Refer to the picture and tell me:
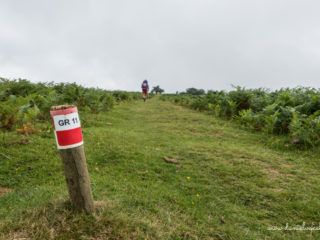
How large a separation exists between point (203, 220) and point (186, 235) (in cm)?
42

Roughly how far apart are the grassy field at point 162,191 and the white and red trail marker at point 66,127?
76 cm

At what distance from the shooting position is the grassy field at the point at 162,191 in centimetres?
199

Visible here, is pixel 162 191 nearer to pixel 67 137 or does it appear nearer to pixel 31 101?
pixel 67 137

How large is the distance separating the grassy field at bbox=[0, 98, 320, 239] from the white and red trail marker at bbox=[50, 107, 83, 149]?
0.76 metres

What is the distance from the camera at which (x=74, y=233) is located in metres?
1.79

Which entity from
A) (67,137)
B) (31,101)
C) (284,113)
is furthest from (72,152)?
(284,113)

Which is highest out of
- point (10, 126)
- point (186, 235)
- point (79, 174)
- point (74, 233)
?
point (10, 126)

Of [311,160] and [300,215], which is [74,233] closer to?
[300,215]

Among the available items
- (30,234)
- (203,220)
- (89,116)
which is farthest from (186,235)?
(89,116)

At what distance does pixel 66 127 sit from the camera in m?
1.79

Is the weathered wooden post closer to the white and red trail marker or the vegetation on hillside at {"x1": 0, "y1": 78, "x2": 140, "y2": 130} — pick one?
the white and red trail marker

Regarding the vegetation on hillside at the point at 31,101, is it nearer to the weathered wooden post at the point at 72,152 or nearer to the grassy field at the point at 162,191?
the grassy field at the point at 162,191

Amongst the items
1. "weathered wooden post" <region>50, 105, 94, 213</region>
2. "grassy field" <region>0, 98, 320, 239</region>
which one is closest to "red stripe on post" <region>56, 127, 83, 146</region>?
"weathered wooden post" <region>50, 105, 94, 213</region>

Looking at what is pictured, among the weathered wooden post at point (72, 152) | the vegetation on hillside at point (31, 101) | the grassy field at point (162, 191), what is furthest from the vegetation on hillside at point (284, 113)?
the vegetation on hillside at point (31, 101)
